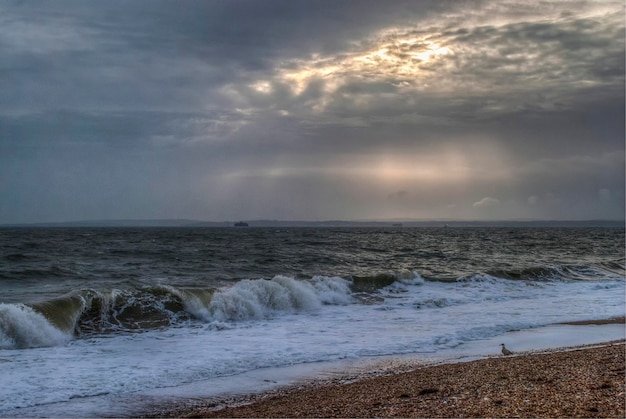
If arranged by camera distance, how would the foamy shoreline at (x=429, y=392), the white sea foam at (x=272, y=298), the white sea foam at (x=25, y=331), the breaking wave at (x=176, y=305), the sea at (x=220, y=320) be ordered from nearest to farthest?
1. the foamy shoreline at (x=429, y=392)
2. the sea at (x=220, y=320)
3. the white sea foam at (x=25, y=331)
4. the breaking wave at (x=176, y=305)
5. the white sea foam at (x=272, y=298)

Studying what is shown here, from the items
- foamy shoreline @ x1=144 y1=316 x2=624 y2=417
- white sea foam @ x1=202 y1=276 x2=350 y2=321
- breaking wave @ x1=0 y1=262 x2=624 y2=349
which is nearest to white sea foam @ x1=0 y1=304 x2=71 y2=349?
breaking wave @ x1=0 y1=262 x2=624 y2=349

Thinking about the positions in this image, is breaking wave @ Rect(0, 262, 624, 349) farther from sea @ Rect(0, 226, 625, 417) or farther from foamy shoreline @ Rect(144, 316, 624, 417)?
foamy shoreline @ Rect(144, 316, 624, 417)

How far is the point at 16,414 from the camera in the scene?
24.1 ft

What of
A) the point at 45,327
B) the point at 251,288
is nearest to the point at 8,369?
the point at 45,327

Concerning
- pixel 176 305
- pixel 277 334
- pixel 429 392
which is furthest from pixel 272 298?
pixel 429 392

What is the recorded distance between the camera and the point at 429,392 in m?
7.21

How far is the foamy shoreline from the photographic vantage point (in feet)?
19.7

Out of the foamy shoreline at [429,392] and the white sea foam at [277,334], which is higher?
the foamy shoreline at [429,392]

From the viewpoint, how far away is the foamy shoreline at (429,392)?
19.7 ft

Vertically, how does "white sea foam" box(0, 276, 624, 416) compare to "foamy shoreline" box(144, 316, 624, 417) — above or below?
below

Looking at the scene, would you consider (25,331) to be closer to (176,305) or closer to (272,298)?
(176,305)

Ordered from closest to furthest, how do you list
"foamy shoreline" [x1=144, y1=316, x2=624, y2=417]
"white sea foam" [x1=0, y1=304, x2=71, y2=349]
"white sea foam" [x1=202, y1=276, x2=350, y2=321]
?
"foamy shoreline" [x1=144, y1=316, x2=624, y2=417] < "white sea foam" [x1=0, y1=304, x2=71, y2=349] < "white sea foam" [x1=202, y1=276, x2=350, y2=321]

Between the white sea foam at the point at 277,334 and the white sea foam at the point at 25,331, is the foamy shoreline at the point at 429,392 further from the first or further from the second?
the white sea foam at the point at 25,331

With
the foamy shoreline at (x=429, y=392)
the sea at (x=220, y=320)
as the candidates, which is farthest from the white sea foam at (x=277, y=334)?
the foamy shoreline at (x=429, y=392)
